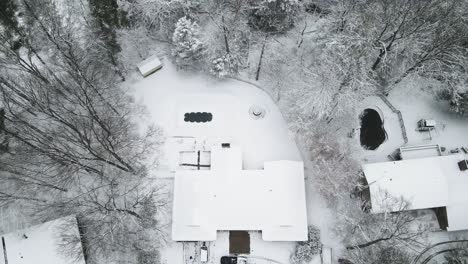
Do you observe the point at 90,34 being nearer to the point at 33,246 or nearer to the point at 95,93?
the point at 95,93

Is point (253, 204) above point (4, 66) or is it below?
below

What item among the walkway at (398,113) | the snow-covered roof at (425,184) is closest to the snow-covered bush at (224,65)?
the walkway at (398,113)

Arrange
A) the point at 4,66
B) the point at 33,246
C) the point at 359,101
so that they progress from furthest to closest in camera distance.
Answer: the point at 359,101, the point at 4,66, the point at 33,246

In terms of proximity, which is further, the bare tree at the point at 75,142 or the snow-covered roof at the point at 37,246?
the bare tree at the point at 75,142

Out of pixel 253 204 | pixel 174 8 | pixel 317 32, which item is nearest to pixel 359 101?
pixel 317 32

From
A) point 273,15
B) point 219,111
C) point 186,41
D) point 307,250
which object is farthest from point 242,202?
point 273,15

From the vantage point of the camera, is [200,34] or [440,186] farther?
[200,34]

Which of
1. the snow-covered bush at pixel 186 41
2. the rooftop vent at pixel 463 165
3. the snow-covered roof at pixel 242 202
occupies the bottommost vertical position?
the snow-covered roof at pixel 242 202

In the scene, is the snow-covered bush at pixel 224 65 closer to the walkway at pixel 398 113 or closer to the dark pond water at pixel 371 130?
the dark pond water at pixel 371 130
